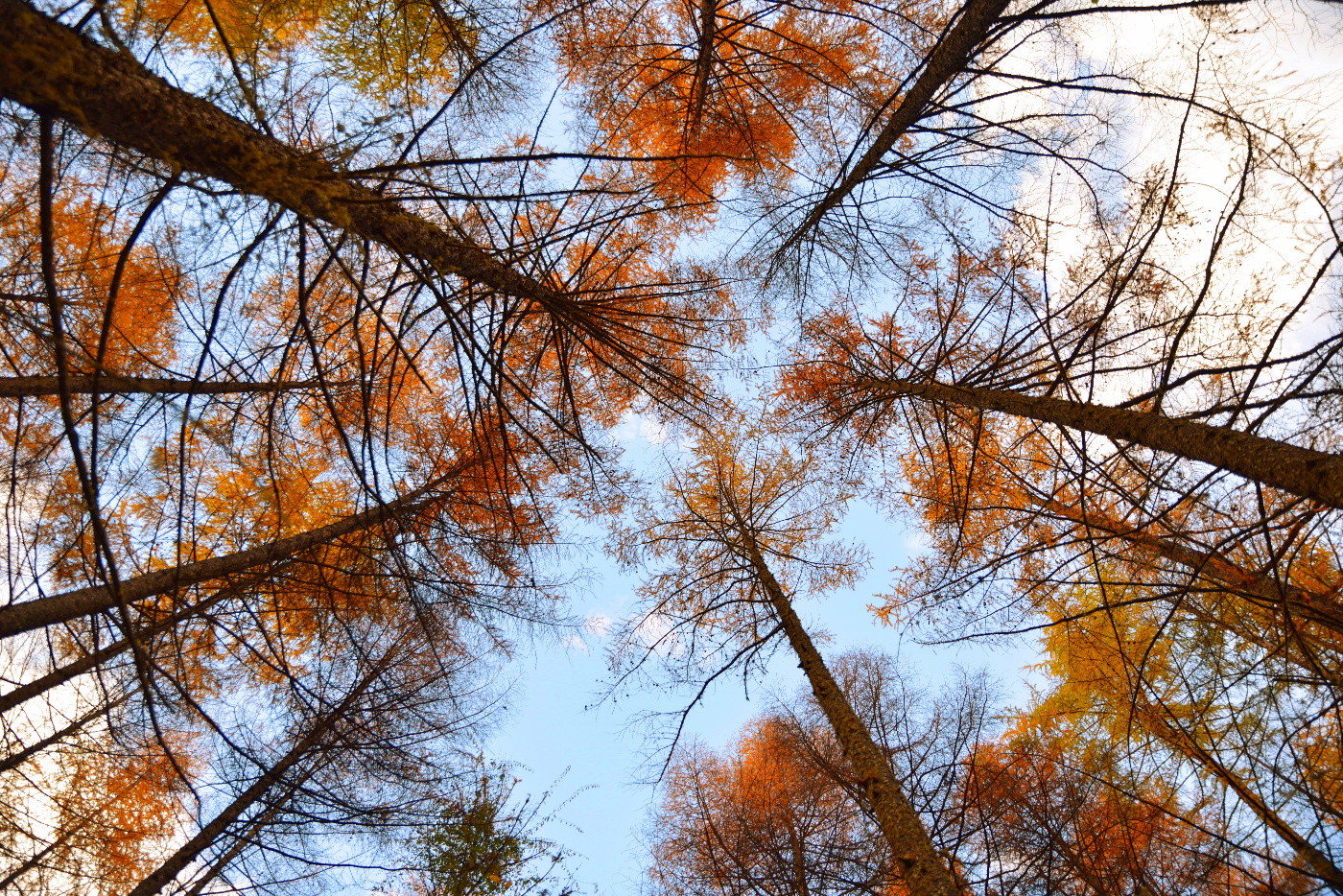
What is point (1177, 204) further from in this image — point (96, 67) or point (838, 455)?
point (96, 67)

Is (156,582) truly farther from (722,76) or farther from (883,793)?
(722,76)

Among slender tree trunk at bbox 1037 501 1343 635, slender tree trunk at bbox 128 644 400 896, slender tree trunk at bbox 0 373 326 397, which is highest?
slender tree trunk at bbox 0 373 326 397

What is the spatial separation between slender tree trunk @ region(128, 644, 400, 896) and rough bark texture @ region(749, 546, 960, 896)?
340 cm

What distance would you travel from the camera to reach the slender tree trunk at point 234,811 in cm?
362

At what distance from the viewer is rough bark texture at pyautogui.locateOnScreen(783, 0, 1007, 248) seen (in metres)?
3.08

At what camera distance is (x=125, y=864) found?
492cm

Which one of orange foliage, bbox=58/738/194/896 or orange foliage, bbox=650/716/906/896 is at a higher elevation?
orange foliage, bbox=58/738/194/896

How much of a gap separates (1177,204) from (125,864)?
34.2 feet

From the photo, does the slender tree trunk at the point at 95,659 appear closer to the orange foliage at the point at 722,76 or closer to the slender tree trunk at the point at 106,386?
the slender tree trunk at the point at 106,386

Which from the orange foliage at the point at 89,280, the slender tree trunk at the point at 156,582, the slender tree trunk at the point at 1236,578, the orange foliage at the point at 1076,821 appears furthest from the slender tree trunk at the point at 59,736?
the slender tree trunk at the point at 1236,578

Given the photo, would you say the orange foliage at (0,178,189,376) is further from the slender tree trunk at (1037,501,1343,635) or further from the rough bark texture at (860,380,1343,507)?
the slender tree trunk at (1037,501,1343,635)

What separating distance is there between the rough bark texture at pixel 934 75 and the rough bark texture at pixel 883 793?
12.9 feet

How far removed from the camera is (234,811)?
4.09m

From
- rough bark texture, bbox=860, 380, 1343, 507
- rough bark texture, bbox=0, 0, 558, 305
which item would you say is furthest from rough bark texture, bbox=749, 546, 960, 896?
rough bark texture, bbox=0, 0, 558, 305
